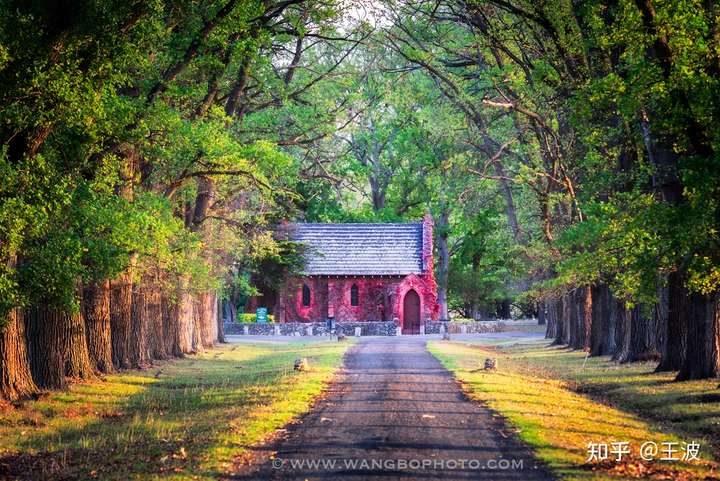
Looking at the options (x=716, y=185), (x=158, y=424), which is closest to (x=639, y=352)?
(x=716, y=185)

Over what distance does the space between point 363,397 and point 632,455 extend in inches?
327

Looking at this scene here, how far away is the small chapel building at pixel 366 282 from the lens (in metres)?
72.4

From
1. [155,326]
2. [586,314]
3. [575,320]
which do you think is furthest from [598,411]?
[575,320]

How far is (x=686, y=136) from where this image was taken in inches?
710

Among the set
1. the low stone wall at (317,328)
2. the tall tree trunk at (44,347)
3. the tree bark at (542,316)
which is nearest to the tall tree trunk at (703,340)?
the tall tree trunk at (44,347)

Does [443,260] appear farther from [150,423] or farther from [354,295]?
[150,423]

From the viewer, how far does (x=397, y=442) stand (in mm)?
13844

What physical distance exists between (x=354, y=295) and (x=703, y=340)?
5166 cm

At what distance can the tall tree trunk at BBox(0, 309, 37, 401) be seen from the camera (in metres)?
20.0

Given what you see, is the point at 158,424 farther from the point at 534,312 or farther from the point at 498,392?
the point at 534,312

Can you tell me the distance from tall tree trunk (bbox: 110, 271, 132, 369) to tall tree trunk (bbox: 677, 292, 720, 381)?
16.3 metres

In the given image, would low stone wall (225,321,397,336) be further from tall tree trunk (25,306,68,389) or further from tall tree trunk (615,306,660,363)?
tall tree trunk (25,306,68,389)

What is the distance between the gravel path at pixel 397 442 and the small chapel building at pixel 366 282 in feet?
164

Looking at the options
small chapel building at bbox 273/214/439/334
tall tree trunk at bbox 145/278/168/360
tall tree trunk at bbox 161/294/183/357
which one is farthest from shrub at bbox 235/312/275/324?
tall tree trunk at bbox 145/278/168/360
